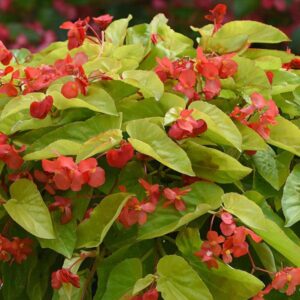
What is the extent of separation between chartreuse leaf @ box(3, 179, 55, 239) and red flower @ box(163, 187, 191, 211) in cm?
16

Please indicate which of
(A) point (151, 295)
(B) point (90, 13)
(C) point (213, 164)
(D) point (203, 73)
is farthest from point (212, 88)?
(B) point (90, 13)

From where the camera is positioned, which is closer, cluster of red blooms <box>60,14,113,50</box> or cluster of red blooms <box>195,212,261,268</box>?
cluster of red blooms <box>195,212,261,268</box>

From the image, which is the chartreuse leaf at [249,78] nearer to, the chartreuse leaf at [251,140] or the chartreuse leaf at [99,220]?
the chartreuse leaf at [251,140]

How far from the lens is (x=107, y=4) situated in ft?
14.0

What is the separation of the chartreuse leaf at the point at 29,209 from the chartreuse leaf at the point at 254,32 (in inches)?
19.9

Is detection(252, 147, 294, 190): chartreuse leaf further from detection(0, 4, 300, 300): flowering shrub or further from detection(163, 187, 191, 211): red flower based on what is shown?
detection(163, 187, 191, 211): red flower

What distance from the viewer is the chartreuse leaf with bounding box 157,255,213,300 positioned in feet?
3.48

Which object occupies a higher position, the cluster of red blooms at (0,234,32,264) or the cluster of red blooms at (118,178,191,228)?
the cluster of red blooms at (118,178,191,228)

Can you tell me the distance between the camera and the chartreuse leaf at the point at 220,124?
1121 mm

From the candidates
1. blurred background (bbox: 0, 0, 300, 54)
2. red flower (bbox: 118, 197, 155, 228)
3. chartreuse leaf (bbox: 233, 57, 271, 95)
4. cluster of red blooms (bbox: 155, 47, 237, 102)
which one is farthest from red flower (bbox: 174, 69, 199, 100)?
blurred background (bbox: 0, 0, 300, 54)

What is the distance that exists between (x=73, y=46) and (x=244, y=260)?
0.51 meters

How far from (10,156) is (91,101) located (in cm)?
14

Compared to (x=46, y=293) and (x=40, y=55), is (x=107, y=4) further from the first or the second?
(x=46, y=293)

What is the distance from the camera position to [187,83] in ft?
3.95
